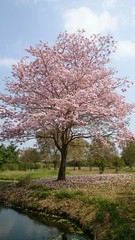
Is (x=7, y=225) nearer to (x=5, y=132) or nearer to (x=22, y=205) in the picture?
(x=22, y=205)

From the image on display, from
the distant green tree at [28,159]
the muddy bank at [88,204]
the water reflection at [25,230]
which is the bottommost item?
the water reflection at [25,230]

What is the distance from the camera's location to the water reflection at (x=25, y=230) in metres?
12.1

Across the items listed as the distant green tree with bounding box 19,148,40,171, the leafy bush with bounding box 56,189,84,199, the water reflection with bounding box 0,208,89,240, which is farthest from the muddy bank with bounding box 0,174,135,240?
the distant green tree with bounding box 19,148,40,171

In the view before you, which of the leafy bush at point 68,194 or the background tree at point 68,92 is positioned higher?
the background tree at point 68,92

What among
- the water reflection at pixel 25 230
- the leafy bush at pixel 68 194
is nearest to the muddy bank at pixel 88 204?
the leafy bush at pixel 68 194

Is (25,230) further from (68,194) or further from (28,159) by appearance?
(28,159)

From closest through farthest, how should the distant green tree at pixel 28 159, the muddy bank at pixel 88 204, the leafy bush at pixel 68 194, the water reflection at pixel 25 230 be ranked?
1. the muddy bank at pixel 88 204
2. the water reflection at pixel 25 230
3. the leafy bush at pixel 68 194
4. the distant green tree at pixel 28 159

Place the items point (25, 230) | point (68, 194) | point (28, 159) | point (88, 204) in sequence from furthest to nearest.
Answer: point (28, 159) < point (68, 194) < point (88, 204) < point (25, 230)

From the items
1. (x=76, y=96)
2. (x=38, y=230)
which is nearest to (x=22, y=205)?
(x=38, y=230)

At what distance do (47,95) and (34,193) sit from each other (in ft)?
27.1

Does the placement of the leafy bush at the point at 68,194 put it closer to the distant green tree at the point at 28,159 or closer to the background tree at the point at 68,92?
the background tree at the point at 68,92

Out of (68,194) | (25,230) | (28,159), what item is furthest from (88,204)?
(28,159)

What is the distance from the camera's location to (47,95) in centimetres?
2312

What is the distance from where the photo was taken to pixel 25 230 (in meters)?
13.4
